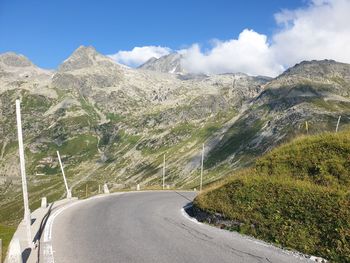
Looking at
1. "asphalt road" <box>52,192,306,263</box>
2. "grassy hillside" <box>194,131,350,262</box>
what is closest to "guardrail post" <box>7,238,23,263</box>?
"asphalt road" <box>52,192,306,263</box>

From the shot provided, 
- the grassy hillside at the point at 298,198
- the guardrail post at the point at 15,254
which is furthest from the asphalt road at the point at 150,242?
the guardrail post at the point at 15,254

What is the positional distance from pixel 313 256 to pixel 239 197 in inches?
264

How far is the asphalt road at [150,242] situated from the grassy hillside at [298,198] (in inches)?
40.9

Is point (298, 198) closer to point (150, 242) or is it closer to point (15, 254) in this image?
point (150, 242)

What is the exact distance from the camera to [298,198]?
1773 centimetres

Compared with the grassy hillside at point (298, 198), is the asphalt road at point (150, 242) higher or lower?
lower

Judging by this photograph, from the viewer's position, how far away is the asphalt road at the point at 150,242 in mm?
14867

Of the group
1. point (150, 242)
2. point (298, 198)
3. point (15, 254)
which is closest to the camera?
point (15, 254)

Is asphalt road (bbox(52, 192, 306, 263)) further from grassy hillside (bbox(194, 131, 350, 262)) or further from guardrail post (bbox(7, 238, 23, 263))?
guardrail post (bbox(7, 238, 23, 263))

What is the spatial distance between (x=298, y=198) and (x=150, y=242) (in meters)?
6.67

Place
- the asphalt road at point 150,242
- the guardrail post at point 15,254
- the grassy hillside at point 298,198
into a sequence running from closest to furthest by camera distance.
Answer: the guardrail post at point 15,254
the asphalt road at point 150,242
the grassy hillside at point 298,198

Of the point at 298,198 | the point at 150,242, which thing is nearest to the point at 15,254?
the point at 150,242

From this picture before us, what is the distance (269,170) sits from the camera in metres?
22.1

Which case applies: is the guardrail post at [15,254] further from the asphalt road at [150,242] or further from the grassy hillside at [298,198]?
the grassy hillside at [298,198]
